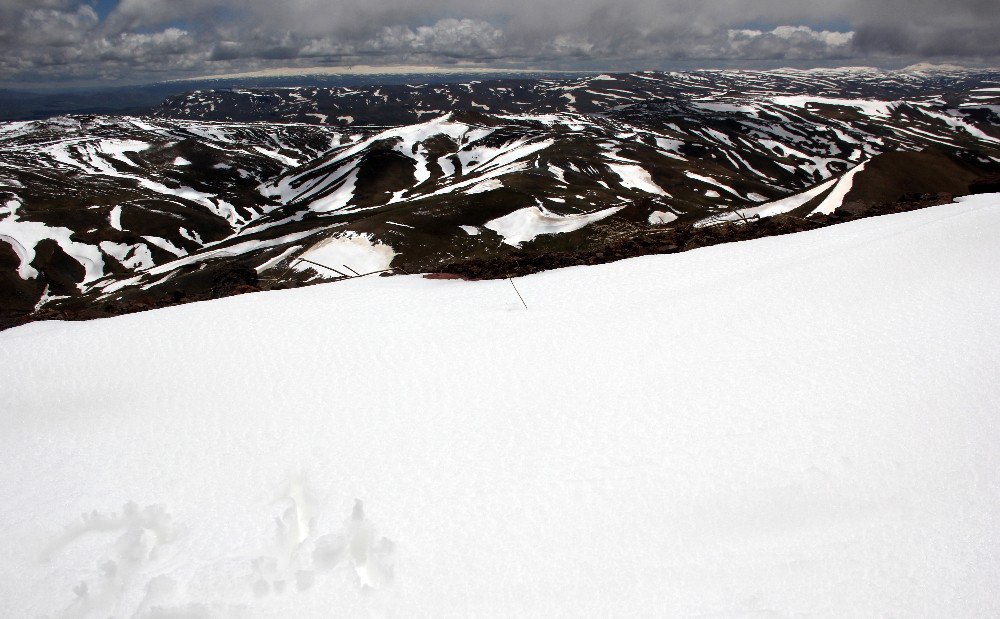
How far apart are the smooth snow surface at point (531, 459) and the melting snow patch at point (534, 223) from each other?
6365 cm

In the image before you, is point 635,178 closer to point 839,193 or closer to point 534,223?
point 534,223

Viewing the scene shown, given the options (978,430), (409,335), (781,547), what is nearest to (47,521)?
(409,335)

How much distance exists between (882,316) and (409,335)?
1087 centimetres

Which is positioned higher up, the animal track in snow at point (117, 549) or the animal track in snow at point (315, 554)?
the animal track in snow at point (315, 554)

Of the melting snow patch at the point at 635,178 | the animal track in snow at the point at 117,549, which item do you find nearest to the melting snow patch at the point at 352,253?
the animal track in snow at the point at 117,549

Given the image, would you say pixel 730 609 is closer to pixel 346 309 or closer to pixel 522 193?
pixel 346 309

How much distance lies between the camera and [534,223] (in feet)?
270

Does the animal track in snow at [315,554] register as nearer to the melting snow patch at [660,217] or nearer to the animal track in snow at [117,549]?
the animal track in snow at [117,549]

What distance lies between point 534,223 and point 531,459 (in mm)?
76492

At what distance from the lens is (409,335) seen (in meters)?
12.1

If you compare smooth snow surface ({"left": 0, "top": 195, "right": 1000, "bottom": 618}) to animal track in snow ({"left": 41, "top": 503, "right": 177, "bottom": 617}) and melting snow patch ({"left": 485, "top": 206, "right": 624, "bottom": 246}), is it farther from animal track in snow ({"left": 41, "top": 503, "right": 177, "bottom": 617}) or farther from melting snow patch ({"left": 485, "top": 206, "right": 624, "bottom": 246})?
melting snow patch ({"left": 485, "top": 206, "right": 624, "bottom": 246})

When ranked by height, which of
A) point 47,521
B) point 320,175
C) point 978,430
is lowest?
point 320,175

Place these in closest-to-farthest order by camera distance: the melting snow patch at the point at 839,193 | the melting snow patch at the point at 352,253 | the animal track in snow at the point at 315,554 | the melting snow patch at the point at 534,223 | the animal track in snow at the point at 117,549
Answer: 1. the animal track in snow at the point at 117,549
2. the animal track in snow at the point at 315,554
3. the melting snow patch at the point at 839,193
4. the melting snow patch at the point at 352,253
5. the melting snow patch at the point at 534,223

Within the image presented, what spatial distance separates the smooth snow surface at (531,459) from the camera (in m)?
5.94
